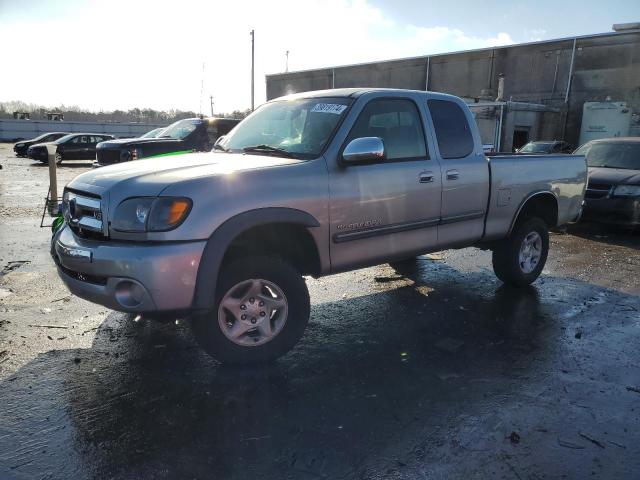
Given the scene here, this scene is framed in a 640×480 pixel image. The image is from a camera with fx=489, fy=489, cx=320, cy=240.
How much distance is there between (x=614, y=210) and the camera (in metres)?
8.37

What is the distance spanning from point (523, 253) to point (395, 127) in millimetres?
2410

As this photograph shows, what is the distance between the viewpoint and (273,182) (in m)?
3.41

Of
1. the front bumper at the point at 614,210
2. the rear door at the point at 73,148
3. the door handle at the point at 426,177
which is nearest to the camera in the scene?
the door handle at the point at 426,177

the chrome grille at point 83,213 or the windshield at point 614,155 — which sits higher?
the windshield at point 614,155

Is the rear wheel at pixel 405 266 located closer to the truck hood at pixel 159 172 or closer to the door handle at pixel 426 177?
the door handle at pixel 426 177

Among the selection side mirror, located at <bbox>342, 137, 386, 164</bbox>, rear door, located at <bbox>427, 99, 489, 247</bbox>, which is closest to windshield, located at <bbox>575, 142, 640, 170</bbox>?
rear door, located at <bbox>427, 99, 489, 247</bbox>

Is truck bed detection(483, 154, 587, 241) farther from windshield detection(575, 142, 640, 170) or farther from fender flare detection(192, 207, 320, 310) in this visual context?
windshield detection(575, 142, 640, 170)

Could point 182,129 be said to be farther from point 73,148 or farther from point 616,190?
point 73,148

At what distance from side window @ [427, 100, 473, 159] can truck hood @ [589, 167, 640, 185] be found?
5.12m

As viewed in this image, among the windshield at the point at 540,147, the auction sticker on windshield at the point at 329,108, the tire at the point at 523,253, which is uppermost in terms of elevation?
the auction sticker on windshield at the point at 329,108

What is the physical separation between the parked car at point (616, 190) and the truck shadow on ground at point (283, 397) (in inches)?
181

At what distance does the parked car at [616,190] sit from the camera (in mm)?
8273

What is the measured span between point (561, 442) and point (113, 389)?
279 cm

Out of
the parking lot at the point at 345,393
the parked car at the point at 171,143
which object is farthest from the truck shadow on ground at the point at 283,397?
the parked car at the point at 171,143
